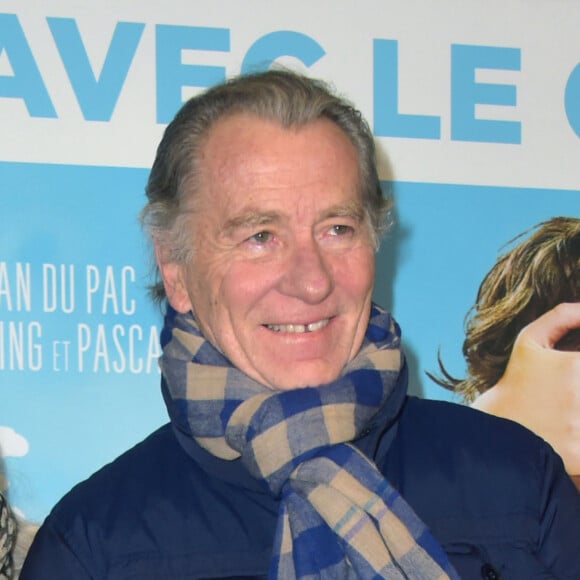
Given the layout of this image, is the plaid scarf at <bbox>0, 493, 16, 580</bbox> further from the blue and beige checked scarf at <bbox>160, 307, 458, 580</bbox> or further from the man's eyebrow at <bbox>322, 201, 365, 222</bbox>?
the man's eyebrow at <bbox>322, 201, 365, 222</bbox>

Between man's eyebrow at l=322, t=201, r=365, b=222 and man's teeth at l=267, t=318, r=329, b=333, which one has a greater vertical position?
man's eyebrow at l=322, t=201, r=365, b=222

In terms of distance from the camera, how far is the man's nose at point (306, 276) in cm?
147

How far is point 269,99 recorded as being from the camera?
1.56m

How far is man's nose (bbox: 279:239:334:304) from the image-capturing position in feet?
4.82

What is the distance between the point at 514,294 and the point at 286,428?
885 millimetres

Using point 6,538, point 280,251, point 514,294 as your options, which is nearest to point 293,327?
point 280,251

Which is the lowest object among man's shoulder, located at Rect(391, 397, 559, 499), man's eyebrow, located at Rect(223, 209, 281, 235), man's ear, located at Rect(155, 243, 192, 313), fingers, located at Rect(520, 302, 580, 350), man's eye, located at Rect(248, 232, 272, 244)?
man's shoulder, located at Rect(391, 397, 559, 499)

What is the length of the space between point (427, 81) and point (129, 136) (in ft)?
1.97

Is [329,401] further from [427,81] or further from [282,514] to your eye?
[427,81]

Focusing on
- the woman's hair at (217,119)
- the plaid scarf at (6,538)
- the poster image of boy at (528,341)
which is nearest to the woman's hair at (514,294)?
the poster image of boy at (528,341)

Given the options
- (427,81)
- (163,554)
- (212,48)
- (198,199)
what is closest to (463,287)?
(427,81)

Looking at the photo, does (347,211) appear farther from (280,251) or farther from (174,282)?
(174,282)

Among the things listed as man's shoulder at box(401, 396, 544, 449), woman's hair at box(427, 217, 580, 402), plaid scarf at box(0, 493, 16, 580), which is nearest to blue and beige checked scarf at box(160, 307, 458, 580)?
man's shoulder at box(401, 396, 544, 449)

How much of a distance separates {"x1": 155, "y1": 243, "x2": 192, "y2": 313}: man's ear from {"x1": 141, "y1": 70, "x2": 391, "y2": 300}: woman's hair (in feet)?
0.05
